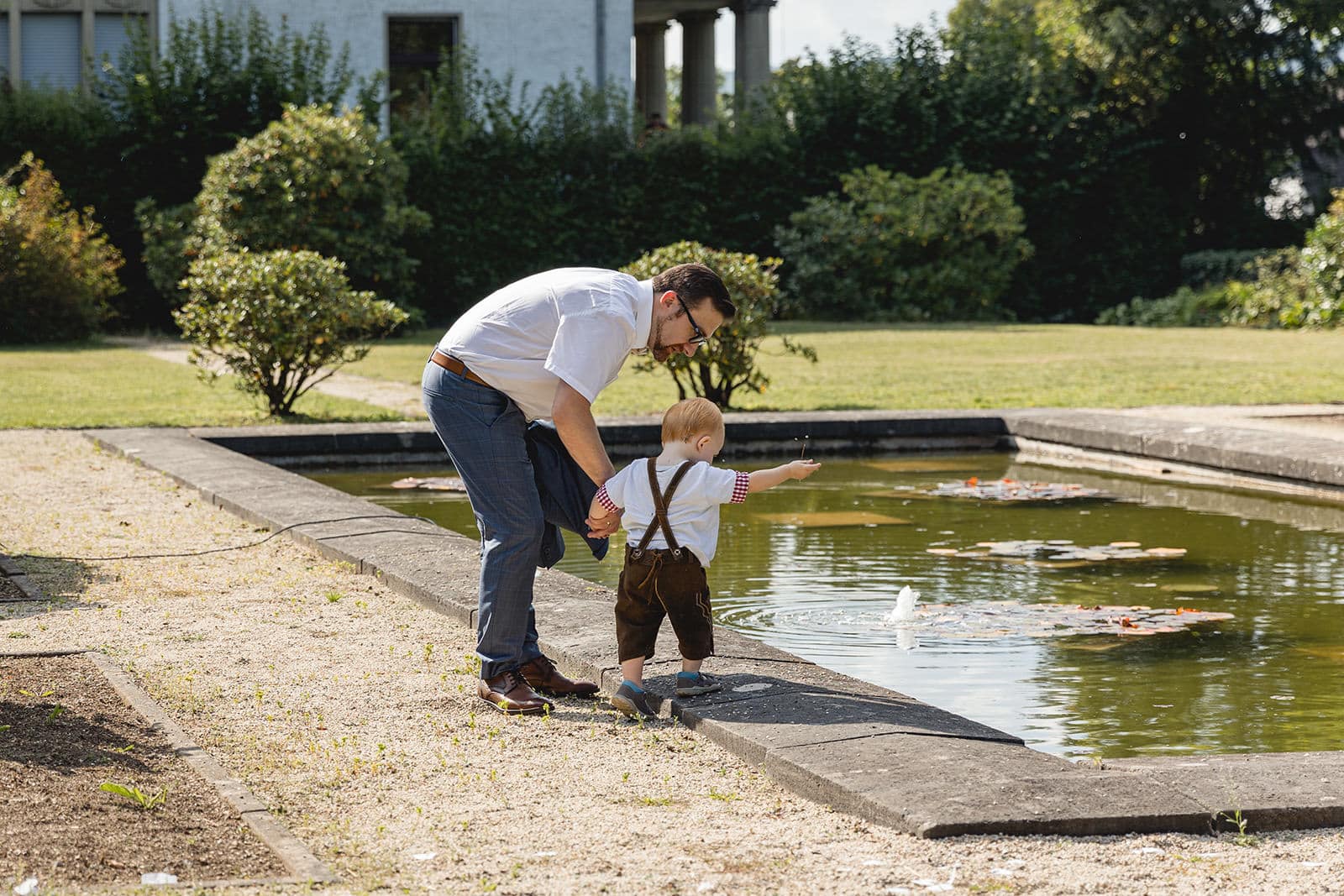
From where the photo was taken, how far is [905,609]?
634cm

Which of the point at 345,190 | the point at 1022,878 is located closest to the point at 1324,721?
the point at 1022,878

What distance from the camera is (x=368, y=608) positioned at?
6.05 metres

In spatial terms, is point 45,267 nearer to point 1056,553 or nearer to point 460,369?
point 1056,553

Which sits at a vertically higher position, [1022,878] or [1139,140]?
[1139,140]

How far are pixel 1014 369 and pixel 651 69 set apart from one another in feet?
70.6

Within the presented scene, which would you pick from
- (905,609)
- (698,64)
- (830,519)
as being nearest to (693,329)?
(905,609)

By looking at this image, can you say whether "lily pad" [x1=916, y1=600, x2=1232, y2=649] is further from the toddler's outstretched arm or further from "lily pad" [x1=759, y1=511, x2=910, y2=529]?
"lily pad" [x1=759, y1=511, x2=910, y2=529]

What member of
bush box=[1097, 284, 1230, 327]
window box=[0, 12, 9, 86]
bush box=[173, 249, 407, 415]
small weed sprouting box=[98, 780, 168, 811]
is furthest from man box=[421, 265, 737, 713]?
window box=[0, 12, 9, 86]

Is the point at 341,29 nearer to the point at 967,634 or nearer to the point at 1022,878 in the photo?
the point at 967,634

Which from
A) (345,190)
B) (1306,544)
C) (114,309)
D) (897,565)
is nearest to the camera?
(897,565)

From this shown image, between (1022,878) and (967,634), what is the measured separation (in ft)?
9.45

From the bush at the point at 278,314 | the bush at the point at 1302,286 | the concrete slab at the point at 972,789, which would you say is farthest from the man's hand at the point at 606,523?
the bush at the point at 1302,286

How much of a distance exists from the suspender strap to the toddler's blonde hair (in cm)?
8

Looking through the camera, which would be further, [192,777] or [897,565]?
[897,565]
